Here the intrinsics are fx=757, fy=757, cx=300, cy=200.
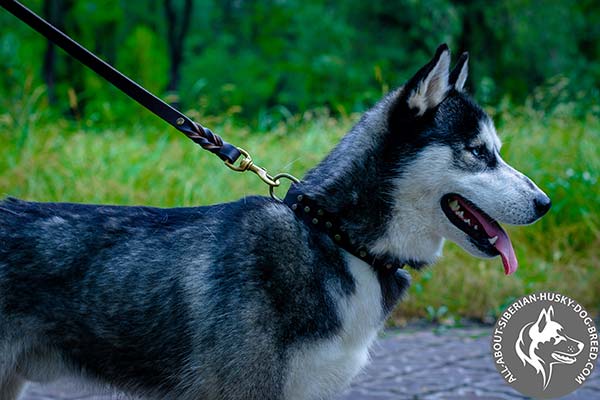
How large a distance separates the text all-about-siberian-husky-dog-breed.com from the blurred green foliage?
13.8 ft

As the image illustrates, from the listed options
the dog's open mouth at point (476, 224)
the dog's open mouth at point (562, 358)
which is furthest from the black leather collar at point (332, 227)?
the dog's open mouth at point (562, 358)

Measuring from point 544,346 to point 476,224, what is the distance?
155 centimetres

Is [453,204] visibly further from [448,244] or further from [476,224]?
[448,244]

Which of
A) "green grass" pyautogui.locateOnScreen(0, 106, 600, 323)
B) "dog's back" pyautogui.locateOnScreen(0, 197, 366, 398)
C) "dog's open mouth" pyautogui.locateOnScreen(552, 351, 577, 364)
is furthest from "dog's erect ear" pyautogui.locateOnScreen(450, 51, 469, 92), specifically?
"green grass" pyautogui.locateOnScreen(0, 106, 600, 323)

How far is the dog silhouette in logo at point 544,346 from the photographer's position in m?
4.08

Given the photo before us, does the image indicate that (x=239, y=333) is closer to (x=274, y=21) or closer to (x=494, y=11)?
(x=494, y=11)

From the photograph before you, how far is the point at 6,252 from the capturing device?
2748 millimetres

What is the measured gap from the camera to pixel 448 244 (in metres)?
6.55

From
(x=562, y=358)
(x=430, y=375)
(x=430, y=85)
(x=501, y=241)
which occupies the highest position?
(x=430, y=85)

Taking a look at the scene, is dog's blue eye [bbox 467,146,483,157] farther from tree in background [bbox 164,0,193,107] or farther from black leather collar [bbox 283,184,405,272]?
tree in background [bbox 164,0,193,107]

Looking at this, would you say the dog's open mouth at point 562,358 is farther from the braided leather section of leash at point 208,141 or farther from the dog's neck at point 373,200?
the braided leather section of leash at point 208,141

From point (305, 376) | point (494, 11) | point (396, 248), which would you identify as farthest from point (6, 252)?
point (494, 11)

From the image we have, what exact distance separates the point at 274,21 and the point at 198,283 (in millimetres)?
27255

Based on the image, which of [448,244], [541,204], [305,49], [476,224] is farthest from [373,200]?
[305,49]
